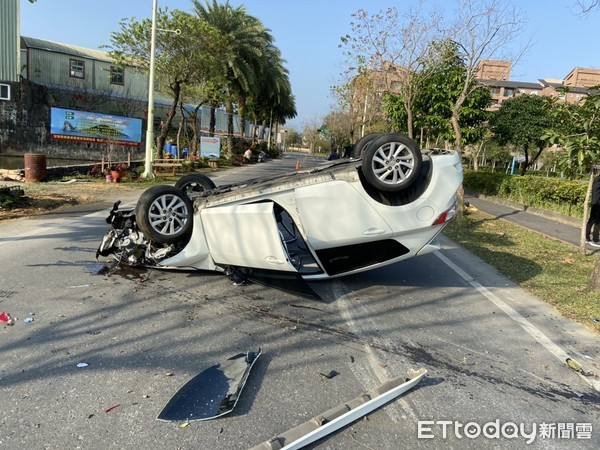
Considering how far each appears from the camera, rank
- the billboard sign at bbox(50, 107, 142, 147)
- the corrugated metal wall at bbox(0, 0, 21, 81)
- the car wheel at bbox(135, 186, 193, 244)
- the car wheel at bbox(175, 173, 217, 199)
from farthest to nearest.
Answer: the billboard sign at bbox(50, 107, 142, 147), the corrugated metal wall at bbox(0, 0, 21, 81), the car wheel at bbox(175, 173, 217, 199), the car wheel at bbox(135, 186, 193, 244)

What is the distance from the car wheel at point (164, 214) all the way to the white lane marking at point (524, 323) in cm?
385

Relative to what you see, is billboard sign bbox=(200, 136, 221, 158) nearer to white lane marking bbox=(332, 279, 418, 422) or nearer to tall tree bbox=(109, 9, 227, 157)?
tall tree bbox=(109, 9, 227, 157)

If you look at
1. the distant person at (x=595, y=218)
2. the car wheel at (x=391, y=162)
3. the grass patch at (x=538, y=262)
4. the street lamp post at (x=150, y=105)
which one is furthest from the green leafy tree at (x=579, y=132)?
the street lamp post at (x=150, y=105)

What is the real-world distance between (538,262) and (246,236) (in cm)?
569

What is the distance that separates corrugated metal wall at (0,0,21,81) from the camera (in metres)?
24.7

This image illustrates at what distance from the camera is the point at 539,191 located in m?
16.6

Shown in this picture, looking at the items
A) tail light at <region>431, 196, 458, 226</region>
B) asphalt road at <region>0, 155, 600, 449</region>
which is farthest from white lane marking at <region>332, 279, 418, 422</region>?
tail light at <region>431, 196, 458, 226</region>

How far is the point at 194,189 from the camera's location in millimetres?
6719

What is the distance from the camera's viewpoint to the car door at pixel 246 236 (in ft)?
15.8

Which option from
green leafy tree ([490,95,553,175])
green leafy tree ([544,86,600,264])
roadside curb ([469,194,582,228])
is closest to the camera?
green leafy tree ([544,86,600,264])

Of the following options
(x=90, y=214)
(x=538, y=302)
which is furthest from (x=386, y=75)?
(x=538, y=302)

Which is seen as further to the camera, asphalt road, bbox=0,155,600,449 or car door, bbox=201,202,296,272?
car door, bbox=201,202,296,272

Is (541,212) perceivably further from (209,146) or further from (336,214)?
(209,146)

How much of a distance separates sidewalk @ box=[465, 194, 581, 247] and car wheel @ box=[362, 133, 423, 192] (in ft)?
24.2
